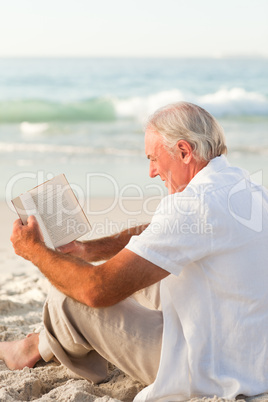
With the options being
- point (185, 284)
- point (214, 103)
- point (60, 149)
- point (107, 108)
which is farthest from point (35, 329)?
point (214, 103)

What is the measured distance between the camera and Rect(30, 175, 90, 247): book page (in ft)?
7.92

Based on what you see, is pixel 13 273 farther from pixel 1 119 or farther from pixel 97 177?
pixel 1 119

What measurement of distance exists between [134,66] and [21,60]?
17.5ft

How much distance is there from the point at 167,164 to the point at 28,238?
0.65 metres

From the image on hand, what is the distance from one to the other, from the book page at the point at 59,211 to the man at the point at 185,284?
120 mm

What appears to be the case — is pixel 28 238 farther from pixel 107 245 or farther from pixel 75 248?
pixel 107 245

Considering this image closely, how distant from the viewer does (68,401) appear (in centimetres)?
216

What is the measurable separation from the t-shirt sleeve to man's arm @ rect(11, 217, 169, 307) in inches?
1.6

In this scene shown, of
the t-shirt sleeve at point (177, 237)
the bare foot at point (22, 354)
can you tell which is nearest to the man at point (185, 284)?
the t-shirt sleeve at point (177, 237)

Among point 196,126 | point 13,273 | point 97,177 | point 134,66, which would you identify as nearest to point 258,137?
point 97,177

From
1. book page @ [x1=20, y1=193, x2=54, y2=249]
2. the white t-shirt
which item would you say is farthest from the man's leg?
book page @ [x1=20, y1=193, x2=54, y2=249]

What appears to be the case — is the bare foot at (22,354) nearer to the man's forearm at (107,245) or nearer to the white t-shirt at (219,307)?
the man's forearm at (107,245)

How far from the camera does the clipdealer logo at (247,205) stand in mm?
2029

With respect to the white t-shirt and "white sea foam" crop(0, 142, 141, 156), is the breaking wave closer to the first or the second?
"white sea foam" crop(0, 142, 141, 156)
